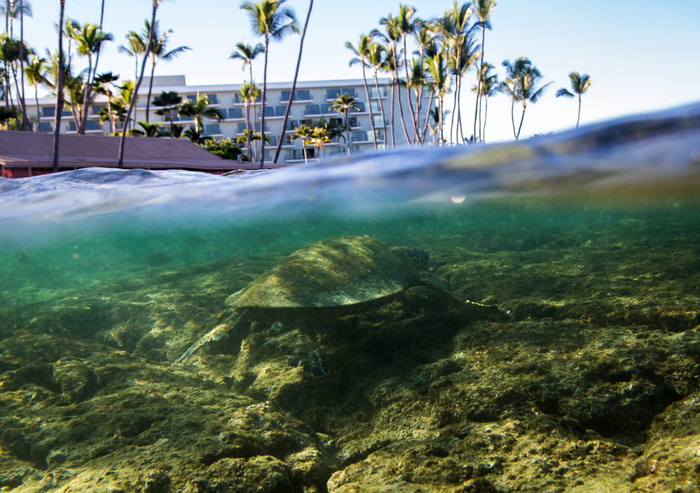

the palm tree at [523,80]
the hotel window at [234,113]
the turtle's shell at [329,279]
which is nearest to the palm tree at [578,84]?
the palm tree at [523,80]

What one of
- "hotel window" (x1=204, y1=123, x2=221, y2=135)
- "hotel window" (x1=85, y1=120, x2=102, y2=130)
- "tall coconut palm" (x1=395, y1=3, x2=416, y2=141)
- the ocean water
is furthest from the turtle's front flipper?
"hotel window" (x1=85, y1=120, x2=102, y2=130)

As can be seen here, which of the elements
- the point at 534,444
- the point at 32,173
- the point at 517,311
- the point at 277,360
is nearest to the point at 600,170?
the point at 517,311

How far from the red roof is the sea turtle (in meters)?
19.9

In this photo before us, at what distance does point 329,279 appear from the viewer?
6207 millimetres

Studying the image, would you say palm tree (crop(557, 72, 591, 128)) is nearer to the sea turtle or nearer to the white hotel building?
the white hotel building

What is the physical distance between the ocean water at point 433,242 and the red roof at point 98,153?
12403 mm

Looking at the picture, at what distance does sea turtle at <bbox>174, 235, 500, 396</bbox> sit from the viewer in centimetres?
523

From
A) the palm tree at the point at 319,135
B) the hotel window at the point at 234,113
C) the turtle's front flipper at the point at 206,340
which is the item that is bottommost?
the turtle's front flipper at the point at 206,340

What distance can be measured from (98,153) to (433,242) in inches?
894

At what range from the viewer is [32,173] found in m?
22.3

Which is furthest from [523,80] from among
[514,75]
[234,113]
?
[234,113]

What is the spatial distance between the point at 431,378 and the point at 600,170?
13.6 feet

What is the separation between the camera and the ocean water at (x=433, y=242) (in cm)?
410

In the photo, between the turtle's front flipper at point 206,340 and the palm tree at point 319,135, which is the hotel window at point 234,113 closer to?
the palm tree at point 319,135
